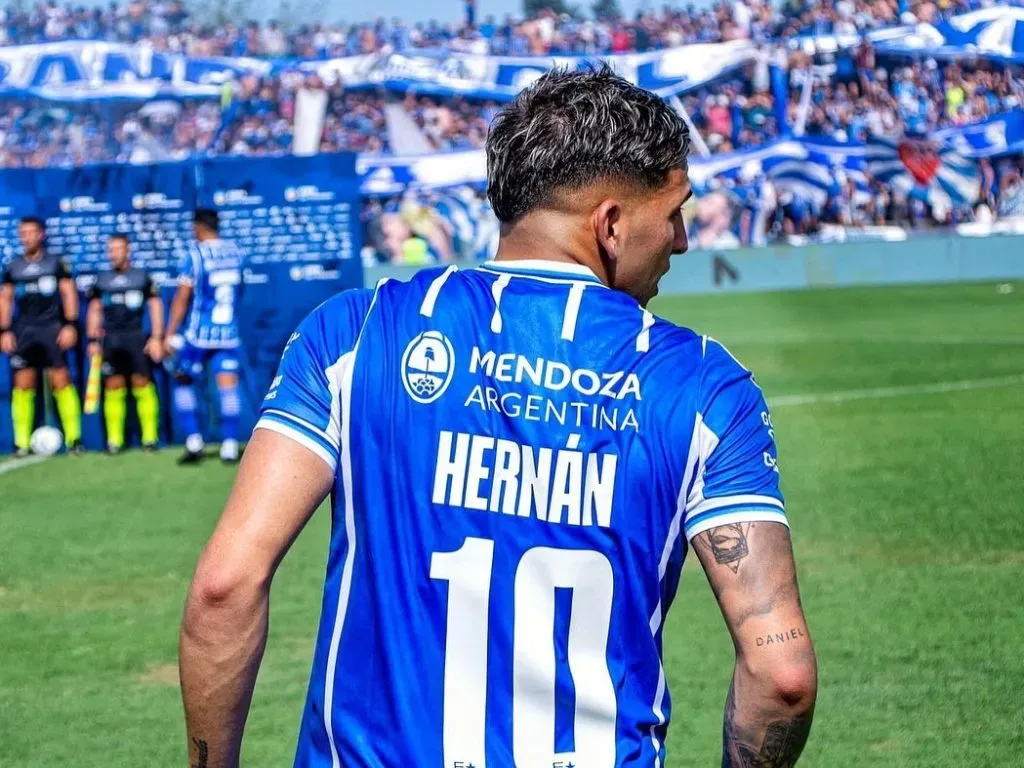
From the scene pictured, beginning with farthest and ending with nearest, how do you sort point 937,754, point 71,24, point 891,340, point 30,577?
point 71,24 < point 891,340 < point 30,577 < point 937,754

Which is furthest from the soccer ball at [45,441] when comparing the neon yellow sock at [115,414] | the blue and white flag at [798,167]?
the blue and white flag at [798,167]

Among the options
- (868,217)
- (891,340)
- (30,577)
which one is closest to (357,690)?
(30,577)

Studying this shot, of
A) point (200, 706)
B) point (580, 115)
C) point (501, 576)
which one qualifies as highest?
point (580, 115)

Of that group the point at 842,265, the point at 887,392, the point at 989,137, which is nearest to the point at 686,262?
the point at 842,265

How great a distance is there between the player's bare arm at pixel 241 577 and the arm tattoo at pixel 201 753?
0.01 metres

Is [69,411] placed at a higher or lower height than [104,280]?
lower

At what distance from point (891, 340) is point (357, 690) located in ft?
59.2

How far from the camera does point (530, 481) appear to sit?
82.5 inches

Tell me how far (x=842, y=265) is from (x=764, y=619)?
28150 millimetres

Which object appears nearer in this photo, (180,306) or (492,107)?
(180,306)

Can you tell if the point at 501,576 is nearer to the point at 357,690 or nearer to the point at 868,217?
the point at 357,690

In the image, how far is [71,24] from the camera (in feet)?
131

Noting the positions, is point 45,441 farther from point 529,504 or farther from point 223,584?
point 529,504

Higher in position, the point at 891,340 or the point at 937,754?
the point at 937,754
